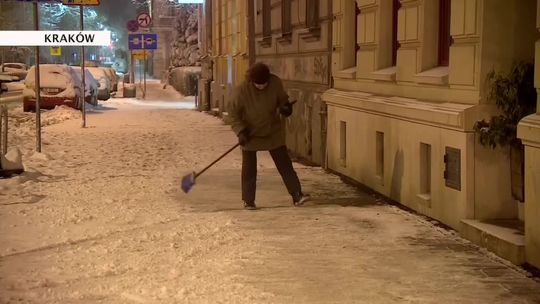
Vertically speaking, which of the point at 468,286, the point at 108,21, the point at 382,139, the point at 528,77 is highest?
the point at 108,21

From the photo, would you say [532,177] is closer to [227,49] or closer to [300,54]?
[300,54]

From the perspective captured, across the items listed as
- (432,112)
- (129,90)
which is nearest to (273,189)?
(432,112)

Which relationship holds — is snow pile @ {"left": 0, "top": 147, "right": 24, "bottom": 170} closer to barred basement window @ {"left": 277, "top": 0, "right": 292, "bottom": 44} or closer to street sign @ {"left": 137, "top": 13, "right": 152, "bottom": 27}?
barred basement window @ {"left": 277, "top": 0, "right": 292, "bottom": 44}

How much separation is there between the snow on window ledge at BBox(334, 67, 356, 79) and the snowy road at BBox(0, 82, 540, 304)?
4.46 ft

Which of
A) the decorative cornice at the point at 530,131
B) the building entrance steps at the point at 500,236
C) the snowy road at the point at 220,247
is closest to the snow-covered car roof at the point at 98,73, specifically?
the snowy road at the point at 220,247

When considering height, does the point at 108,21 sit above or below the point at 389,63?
above

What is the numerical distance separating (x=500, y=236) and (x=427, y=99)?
196cm

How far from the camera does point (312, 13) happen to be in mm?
11930

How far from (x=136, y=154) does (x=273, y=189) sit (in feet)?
15.0

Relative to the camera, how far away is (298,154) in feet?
43.0

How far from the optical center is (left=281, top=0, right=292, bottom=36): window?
1353 cm

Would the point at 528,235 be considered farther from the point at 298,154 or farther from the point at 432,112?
the point at 298,154
